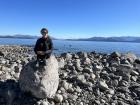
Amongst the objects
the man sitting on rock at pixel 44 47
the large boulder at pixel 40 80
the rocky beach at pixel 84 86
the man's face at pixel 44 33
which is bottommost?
the rocky beach at pixel 84 86

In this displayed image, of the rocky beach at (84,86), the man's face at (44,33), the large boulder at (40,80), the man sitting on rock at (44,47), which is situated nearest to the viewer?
the large boulder at (40,80)

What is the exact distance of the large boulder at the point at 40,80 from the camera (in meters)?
15.5

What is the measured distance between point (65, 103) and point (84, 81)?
290cm

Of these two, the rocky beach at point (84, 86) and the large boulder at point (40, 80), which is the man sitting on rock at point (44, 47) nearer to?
the large boulder at point (40, 80)

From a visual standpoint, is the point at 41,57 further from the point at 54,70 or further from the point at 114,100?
the point at 114,100

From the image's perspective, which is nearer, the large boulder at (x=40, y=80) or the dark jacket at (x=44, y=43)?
the large boulder at (x=40, y=80)

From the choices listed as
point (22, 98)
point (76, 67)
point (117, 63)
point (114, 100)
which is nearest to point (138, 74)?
point (117, 63)

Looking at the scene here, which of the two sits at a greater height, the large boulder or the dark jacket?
the dark jacket

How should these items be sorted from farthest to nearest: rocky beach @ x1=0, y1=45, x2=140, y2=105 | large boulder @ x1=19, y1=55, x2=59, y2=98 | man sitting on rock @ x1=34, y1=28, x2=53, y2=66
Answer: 1. man sitting on rock @ x1=34, y1=28, x2=53, y2=66
2. rocky beach @ x1=0, y1=45, x2=140, y2=105
3. large boulder @ x1=19, y1=55, x2=59, y2=98

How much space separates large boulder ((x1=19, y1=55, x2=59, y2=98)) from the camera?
1545 cm

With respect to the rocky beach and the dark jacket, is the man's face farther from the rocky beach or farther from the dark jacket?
the rocky beach

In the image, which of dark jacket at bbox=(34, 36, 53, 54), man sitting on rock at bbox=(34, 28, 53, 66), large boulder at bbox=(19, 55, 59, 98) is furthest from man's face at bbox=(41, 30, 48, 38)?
large boulder at bbox=(19, 55, 59, 98)

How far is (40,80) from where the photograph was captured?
15.5 meters

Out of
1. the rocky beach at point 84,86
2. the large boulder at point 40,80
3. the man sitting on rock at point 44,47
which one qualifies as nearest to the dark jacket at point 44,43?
the man sitting on rock at point 44,47
